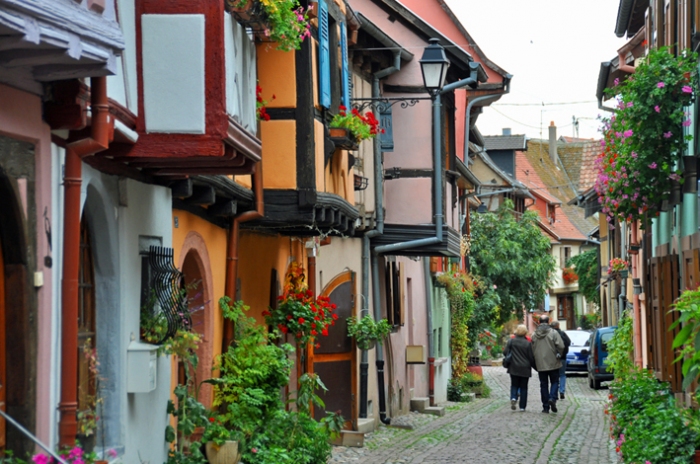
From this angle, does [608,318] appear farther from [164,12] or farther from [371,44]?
[164,12]

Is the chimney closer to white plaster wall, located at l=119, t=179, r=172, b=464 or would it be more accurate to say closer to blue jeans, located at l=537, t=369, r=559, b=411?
blue jeans, located at l=537, t=369, r=559, b=411

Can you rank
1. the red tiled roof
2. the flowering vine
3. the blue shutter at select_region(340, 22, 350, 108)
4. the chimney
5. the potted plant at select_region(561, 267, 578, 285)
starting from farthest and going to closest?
1. the chimney
2. the potted plant at select_region(561, 267, 578, 285)
3. the red tiled roof
4. the blue shutter at select_region(340, 22, 350, 108)
5. the flowering vine

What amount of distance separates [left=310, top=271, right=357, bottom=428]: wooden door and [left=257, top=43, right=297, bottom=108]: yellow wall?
16.2 ft

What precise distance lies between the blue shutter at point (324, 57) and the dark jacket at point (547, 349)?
29.9 feet

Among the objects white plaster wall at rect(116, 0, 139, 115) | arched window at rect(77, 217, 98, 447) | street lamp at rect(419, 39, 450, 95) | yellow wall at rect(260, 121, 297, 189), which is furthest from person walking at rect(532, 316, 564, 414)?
white plaster wall at rect(116, 0, 139, 115)

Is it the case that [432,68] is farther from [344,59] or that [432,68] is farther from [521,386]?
[521,386]

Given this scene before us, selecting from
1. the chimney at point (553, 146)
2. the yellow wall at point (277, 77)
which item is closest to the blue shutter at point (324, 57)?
the yellow wall at point (277, 77)

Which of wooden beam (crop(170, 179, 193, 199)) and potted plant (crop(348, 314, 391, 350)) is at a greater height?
wooden beam (crop(170, 179, 193, 199))

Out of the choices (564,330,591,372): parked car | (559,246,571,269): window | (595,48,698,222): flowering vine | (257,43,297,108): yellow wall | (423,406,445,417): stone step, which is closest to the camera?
(257,43,297,108): yellow wall

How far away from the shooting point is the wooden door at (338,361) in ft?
55.0

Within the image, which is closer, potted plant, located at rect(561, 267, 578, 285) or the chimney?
potted plant, located at rect(561, 267, 578, 285)

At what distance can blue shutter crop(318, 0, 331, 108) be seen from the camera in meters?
13.0

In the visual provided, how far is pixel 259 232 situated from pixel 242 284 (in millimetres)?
745

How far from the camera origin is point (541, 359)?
69.1 ft
